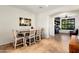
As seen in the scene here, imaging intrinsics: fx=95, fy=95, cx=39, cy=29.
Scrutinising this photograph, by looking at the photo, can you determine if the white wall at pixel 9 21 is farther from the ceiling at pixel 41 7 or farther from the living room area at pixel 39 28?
the ceiling at pixel 41 7

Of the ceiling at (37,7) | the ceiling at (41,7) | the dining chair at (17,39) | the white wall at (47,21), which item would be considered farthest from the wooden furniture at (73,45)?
the dining chair at (17,39)

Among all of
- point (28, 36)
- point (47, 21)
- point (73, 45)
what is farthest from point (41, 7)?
point (73, 45)

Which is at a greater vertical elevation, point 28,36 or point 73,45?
point 28,36

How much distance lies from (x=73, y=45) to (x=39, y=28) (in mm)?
798

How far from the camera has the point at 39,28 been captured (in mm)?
2137

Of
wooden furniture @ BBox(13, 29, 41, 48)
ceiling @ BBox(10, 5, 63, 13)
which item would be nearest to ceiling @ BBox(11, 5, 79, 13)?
ceiling @ BBox(10, 5, 63, 13)

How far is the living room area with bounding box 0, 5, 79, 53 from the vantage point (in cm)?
191

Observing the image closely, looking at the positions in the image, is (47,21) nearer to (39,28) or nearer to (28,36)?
(39,28)

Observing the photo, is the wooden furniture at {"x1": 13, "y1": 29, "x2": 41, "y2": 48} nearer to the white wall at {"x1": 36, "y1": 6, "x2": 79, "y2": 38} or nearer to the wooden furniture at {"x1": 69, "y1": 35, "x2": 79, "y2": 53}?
the white wall at {"x1": 36, "y1": 6, "x2": 79, "y2": 38}

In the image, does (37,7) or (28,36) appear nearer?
(37,7)

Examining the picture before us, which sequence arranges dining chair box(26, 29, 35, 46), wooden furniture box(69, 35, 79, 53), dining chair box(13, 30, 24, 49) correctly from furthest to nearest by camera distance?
1. dining chair box(26, 29, 35, 46)
2. dining chair box(13, 30, 24, 49)
3. wooden furniture box(69, 35, 79, 53)

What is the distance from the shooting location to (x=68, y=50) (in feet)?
6.16

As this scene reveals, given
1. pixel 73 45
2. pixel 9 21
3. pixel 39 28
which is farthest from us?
pixel 39 28
